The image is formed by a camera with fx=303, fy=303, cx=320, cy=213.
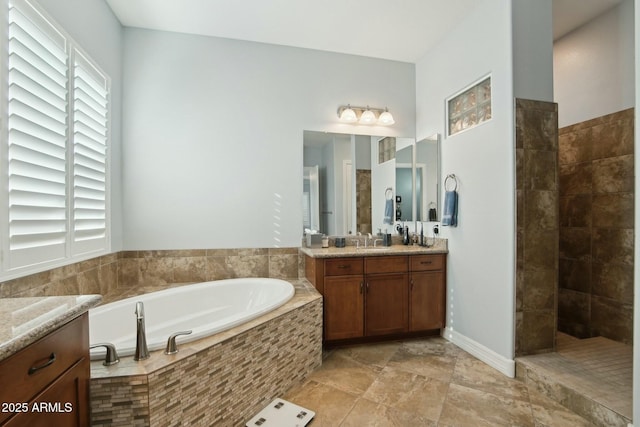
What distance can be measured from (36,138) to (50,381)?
133 cm

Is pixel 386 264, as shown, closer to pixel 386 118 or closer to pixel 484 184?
pixel 484 184

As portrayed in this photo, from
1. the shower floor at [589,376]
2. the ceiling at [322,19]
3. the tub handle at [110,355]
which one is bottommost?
the shower floor at [589,376]

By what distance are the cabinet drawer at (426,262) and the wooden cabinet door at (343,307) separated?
0.56 m

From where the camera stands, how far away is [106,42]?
247 cm

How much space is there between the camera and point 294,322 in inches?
85.5

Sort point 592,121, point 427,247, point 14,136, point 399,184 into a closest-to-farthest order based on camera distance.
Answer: point 14,136 < point 592,121 < point 427,247 < point 399,184

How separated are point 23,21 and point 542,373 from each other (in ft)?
12.0

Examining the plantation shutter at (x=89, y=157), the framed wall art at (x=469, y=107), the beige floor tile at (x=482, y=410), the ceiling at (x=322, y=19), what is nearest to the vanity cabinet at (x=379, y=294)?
the beige floor tile at (x=482, y=410)

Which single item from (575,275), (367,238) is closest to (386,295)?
(367,238)

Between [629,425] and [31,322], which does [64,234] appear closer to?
[31,322]

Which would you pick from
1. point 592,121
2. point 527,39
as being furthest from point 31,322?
point 592,121

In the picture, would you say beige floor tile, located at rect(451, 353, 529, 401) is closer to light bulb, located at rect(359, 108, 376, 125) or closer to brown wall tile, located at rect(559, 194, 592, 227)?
brown wall tile, located at rect(559, 194, 592, 227)

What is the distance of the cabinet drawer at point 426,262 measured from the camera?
288 centimetres

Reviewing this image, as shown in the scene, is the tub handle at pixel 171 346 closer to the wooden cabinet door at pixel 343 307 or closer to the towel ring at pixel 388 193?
the wooden cabinet door at pixel 343 307
